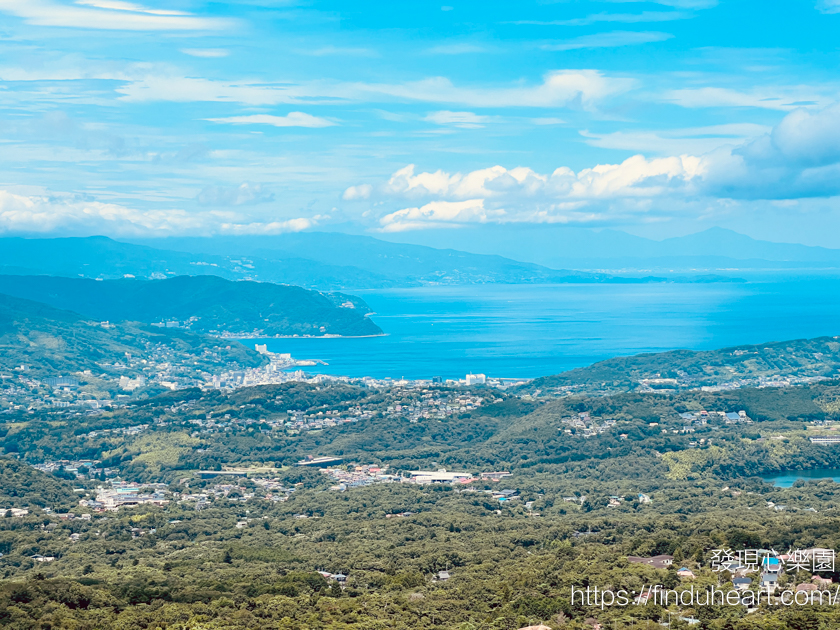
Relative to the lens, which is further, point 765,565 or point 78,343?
point 78,343

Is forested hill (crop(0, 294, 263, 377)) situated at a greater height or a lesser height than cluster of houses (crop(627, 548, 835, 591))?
greater

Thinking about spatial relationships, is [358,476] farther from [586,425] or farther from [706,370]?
[706,370]

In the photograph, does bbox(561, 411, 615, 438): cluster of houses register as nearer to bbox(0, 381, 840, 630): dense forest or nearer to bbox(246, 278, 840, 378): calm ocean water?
bbox(0, 381, 840, 630): dense forest

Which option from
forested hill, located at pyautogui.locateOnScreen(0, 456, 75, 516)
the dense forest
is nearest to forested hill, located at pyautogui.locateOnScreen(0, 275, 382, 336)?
the dense forest

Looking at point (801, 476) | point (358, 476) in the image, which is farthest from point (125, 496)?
point (801, 476)

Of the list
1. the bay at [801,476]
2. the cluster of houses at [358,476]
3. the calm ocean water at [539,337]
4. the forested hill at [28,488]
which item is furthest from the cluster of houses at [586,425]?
the calm ocean water at [539,337]

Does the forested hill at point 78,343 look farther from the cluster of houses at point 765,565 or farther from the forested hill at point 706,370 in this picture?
the cluster of houses at point 765,565
